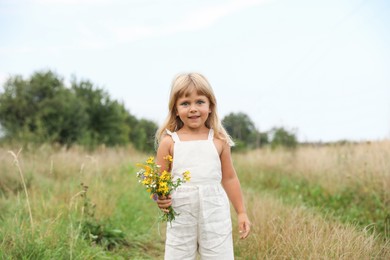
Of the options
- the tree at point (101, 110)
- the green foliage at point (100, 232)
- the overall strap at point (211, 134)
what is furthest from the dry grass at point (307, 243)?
the tree at point (101, 110)

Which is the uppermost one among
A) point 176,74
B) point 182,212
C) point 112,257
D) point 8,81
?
point 8,81

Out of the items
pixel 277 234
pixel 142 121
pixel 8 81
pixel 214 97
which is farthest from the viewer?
pixel 142 121

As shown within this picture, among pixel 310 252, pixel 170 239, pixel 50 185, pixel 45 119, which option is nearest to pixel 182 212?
pixel 170 239

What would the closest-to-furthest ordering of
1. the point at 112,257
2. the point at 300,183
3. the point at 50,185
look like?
the point at 112,257 → the point at 50,185 → the point at 300,183

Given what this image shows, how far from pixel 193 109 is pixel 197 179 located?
47 cm

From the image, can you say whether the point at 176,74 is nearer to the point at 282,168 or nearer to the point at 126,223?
the point at 126,223

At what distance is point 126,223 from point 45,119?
21569mm

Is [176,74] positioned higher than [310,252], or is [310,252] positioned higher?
[176,74]

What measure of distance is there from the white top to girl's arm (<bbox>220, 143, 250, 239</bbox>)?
11cm

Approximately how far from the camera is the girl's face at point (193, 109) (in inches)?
101

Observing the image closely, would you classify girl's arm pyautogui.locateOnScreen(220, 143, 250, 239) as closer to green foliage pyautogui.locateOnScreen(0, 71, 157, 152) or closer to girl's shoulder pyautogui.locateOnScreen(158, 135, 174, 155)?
girl's shoulder pyautogui.locateOnScreen(158, 135, 174, 155)

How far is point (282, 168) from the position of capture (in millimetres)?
9133

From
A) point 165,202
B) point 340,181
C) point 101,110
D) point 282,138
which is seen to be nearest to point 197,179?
point 165,202

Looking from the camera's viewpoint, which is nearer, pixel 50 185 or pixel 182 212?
pixel 182 212
